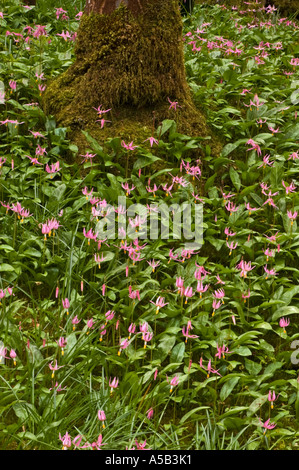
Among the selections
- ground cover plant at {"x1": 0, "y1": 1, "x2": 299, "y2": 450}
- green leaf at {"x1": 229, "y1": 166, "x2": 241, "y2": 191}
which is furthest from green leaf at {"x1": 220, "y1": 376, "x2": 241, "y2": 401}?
green leaf at {"x1": 229, "y1": 166, "x2": 241, "y2": 191}

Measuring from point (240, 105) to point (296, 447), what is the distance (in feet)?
10.7

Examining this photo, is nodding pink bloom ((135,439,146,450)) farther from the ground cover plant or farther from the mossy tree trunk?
the mossy tree trunk

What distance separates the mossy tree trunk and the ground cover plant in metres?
0.12

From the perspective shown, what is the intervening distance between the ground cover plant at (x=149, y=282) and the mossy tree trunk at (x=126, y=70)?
117mm

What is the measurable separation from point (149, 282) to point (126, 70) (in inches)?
70.4

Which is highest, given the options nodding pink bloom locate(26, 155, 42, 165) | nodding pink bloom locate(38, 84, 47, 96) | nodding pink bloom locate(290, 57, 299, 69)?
nodding pink bloom locate(290, 57, 299, 69)

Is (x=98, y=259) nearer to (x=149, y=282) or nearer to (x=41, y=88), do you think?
(x=149, y=282)

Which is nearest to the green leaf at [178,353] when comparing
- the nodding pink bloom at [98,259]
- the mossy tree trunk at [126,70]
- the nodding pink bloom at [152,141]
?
the nodding pink bloom at [98,259]

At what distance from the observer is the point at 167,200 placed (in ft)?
14.1

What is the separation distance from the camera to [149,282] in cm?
369

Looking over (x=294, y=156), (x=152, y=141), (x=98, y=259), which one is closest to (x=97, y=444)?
(x=98, y=259)

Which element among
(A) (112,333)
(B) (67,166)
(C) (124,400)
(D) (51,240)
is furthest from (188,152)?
(C) (124,400)

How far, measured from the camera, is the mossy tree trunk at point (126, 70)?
463 cm

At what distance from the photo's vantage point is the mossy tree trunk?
182 inches
